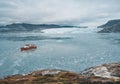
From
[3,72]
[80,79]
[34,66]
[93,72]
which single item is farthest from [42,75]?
[34,66]

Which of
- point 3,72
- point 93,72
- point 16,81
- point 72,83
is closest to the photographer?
point 72,83

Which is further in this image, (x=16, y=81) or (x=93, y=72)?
(x=93, y=72)

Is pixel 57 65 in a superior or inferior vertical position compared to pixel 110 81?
inferior

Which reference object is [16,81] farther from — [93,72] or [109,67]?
[109,67]

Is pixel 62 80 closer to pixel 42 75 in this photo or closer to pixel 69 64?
pixel 42 75

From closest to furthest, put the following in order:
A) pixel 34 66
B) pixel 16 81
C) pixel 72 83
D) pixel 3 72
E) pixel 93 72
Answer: pixel 72 83
pixel 16 81
pixel 93 72
pixel 3 72
pixel 34 66

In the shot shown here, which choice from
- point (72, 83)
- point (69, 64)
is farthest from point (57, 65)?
point (72, 83)

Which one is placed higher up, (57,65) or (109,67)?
(109,67)

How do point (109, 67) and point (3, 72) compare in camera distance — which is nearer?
point (109, 67)

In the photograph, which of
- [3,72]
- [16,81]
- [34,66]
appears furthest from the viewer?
[34,66]
